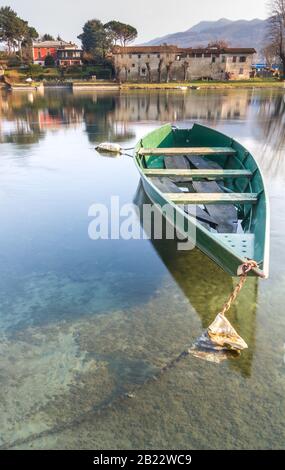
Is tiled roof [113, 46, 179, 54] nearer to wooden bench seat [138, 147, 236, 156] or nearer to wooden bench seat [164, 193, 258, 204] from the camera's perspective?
wooden bench seat [138, 147, 236, 156]

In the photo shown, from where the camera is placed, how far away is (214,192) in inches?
397

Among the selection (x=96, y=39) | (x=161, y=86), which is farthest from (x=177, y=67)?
(x=96, y=39)

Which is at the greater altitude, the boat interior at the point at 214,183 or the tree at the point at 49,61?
the tree at the point at 49,61

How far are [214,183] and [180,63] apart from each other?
8297 cm

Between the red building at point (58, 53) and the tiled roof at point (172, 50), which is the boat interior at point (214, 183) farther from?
the red building at point (58, 53)

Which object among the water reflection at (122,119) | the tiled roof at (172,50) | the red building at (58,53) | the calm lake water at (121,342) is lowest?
the calm lake water at (121,342)

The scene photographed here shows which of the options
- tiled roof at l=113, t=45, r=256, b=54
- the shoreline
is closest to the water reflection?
the shoreline

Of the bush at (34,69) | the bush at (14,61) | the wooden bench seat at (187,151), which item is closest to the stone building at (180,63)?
the bush at (34,69)

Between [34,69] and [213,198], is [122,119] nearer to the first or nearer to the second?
[213,198]

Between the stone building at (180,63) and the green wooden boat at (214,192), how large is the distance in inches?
3015

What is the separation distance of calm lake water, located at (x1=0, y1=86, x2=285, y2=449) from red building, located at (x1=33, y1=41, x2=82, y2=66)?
105233 mm

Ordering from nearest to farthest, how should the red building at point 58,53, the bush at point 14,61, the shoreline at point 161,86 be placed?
the shoreline at point 161,86, the bush at point 14,61, the red building at point 58,53

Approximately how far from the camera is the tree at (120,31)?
99250 millimetres
